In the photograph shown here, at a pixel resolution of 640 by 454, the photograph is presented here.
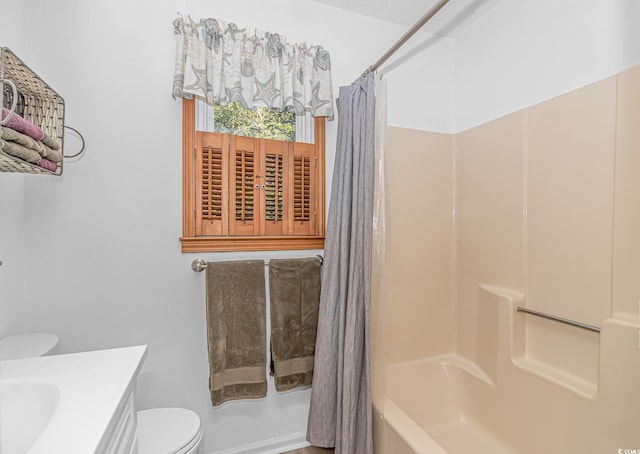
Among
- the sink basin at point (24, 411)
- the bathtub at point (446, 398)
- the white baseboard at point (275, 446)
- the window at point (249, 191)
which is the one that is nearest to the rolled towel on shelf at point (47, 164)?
the window at point (249, 191)

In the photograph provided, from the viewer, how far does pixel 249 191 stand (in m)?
1.73

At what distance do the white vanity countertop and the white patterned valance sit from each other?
1164mm

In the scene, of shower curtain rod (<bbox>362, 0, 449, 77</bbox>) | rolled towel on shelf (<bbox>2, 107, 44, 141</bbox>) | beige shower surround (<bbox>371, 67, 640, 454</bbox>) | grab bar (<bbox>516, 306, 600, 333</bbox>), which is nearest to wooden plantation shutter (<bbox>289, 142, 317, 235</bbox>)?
beige shower surround (<bbox>371, 67, 640, 454</bbox>)

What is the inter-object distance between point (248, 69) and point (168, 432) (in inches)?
66.3

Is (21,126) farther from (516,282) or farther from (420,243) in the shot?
(516,282)

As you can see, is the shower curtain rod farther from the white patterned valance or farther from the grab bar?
the grab bar

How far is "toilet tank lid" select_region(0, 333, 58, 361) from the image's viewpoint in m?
1.16

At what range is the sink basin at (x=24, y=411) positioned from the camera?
2.37ft

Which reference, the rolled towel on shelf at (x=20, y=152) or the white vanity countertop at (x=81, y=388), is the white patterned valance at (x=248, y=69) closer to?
the rolled towel on shelf at (x=20, y=152)

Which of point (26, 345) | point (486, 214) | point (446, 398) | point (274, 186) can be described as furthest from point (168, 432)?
point (486, 214)

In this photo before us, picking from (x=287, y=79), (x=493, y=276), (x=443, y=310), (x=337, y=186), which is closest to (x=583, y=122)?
(x=493, y=276)

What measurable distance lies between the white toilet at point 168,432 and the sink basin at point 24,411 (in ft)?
1.91

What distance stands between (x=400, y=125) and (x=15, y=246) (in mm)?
2026

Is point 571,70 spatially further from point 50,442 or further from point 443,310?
point 50,442
